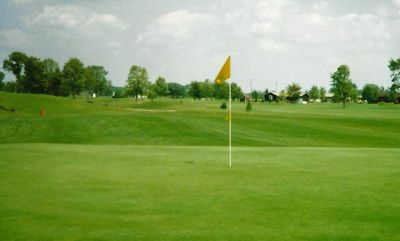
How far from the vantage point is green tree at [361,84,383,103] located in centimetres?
17194

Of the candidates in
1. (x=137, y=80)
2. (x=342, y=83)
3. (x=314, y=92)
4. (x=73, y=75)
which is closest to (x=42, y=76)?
(x=73, y=75)

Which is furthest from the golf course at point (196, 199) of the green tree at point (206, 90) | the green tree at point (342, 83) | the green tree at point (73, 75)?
the green tree at point (206, 90)

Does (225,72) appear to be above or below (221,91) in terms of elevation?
below

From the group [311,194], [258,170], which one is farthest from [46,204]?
[258,170]

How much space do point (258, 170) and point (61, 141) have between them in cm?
2240

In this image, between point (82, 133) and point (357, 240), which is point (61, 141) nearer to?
point (82, 133)

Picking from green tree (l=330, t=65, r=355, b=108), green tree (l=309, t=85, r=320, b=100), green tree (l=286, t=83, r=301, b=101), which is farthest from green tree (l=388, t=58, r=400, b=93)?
green tree (l=309, t=85, r=320, b=100)

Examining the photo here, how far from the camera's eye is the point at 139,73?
396 ft

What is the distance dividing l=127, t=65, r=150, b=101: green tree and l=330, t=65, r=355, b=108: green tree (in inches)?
2225

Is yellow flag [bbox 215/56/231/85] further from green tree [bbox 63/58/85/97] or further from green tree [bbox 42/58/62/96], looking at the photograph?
green tree [bbox 42/58/62/96]

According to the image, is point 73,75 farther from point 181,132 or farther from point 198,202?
point 198,202

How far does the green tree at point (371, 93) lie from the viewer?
172 meters

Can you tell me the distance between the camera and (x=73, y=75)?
115688 mm

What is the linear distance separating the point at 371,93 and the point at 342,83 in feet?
263
